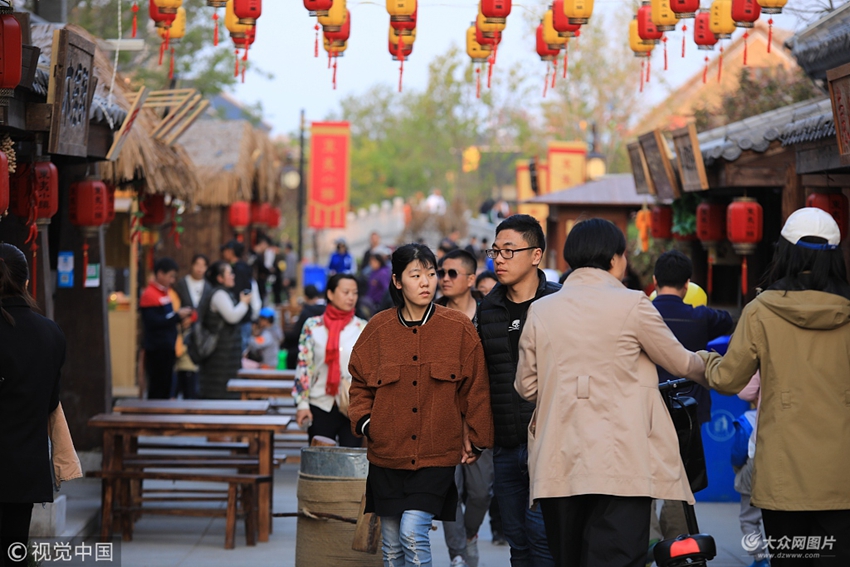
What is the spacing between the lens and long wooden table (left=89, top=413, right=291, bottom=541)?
7270 mm

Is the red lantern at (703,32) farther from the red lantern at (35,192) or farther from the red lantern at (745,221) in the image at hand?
the red lantern at (35,192)

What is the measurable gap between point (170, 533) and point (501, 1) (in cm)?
496

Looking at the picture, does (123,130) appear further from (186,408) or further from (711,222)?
(711,222)

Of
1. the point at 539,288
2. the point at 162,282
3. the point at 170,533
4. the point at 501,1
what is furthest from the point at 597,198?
the point at 539,288

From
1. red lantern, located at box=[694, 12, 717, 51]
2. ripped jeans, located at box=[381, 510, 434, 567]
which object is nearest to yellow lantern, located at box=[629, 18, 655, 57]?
red lantern, located at box=[694, 12, 717, 51]

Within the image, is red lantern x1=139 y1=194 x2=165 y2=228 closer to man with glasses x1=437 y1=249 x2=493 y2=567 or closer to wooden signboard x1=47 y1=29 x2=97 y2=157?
wooden signboard x1=47 y1=29 x2=97 y2=157

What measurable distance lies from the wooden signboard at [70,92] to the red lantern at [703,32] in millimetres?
4916

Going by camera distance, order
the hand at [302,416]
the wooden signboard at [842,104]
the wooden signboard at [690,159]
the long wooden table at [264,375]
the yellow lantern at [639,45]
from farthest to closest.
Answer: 1. the long wooden table at [264,375]
2. the wooden signboard at [690,159]
3. the yellow lantern at [639,45]
4. the hand at [302,416]
5. the wooden signboard at [842,104]

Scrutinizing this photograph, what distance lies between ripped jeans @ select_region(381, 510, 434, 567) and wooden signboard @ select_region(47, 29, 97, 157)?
3427 millimetres

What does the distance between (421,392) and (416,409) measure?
84 mm

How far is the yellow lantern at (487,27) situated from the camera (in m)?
8.14

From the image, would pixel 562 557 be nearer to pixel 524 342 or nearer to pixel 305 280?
pixel 524 342

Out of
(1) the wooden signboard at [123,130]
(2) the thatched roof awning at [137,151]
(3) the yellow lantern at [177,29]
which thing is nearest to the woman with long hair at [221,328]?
(2) the thatched roof awning at [137,151]

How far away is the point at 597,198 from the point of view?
17.5 meters
